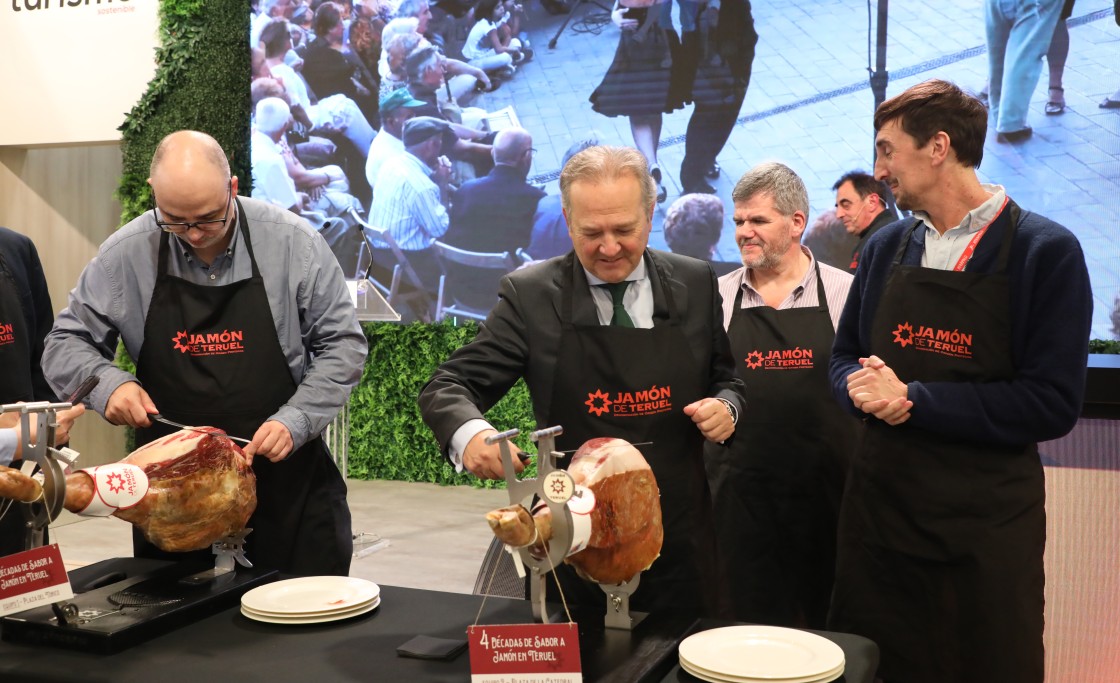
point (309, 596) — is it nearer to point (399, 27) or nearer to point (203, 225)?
point (203, 225)

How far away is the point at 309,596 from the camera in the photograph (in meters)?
1.78

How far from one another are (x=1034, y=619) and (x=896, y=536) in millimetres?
321

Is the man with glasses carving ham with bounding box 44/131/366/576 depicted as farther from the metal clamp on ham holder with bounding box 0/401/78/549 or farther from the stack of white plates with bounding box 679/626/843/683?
the stack of white plates with bounding box 679/626/843/683

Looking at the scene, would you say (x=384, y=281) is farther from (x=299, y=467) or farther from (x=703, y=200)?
(x=299, y=467)

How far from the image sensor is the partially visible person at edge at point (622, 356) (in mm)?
1978

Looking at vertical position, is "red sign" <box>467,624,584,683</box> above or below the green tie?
below

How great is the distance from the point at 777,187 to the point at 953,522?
1.25 meters

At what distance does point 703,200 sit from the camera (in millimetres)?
6434

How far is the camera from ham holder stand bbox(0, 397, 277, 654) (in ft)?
5.22

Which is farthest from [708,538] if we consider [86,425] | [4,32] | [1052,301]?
[4,32]

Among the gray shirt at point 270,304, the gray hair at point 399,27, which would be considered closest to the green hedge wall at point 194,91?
the gray hair at point 399,27

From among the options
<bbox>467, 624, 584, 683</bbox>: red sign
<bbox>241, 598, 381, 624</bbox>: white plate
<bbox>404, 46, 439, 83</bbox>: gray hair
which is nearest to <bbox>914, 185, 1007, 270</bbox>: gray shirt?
<bbox>467, 624, 584, 683</bbox>: red sign

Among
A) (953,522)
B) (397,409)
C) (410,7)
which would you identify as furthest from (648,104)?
(953,522)

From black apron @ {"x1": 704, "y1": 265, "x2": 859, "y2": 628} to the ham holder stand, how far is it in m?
1.47
